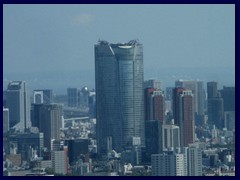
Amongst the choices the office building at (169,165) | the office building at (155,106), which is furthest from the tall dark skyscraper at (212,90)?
the office building at (169,165)

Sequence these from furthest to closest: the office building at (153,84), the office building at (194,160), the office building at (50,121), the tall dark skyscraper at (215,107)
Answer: the tall dark skyscraper at (215,107) → the office building at (153,84) → the office building at (50,121) → the office building at (194,160)

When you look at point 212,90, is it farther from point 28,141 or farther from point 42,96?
point 28,141

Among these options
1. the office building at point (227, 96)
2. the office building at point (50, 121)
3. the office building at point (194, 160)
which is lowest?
the office building at point (194, 160)

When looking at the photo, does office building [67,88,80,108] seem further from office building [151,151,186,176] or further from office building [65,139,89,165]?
office building [151,151,186,176]

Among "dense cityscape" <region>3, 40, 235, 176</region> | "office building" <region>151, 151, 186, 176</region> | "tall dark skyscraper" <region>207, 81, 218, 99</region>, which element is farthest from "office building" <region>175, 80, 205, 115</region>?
"office building" <region>151, 151, 186, 176</region>

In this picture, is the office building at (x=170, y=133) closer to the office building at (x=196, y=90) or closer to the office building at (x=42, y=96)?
the office building at (x=196, y=90)

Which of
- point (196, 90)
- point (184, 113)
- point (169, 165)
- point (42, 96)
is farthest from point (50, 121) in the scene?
point (169, 165)
